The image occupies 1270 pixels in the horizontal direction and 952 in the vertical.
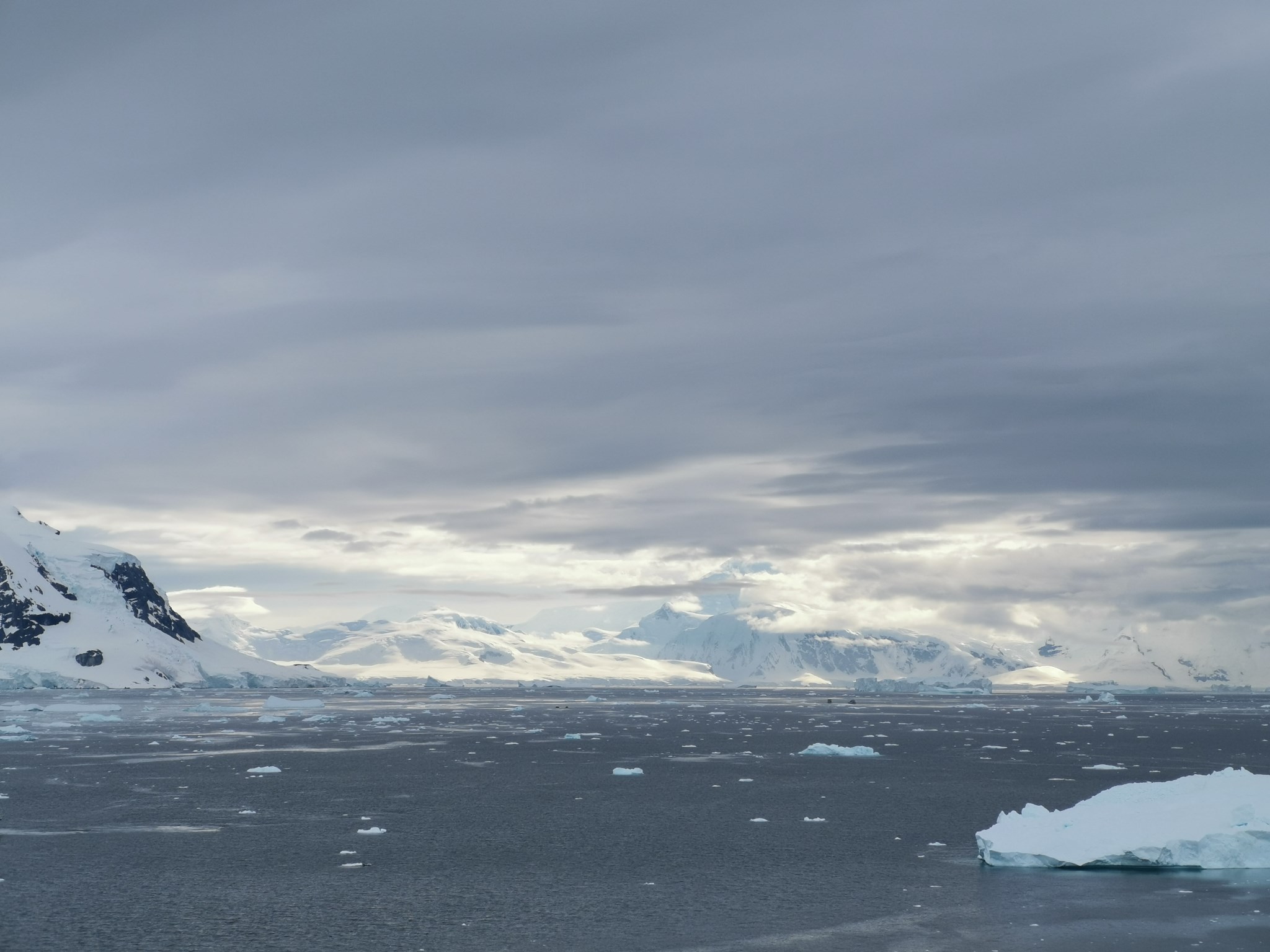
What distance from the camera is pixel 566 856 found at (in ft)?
115

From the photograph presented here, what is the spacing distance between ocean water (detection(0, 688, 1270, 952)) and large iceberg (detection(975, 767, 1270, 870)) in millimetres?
577

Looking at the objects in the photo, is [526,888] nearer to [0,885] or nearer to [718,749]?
[0,885]

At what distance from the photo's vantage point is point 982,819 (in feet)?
139

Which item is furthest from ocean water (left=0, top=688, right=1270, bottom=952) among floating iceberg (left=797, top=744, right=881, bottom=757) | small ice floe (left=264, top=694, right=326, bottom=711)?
small ice floe (left=264, top=694, right=326, bottom=711)

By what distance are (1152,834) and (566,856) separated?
16.2m

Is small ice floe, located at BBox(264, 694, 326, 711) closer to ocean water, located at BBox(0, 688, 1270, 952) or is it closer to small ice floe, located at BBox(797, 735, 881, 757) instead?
ocean water, located at BBox(0, 688, 1270, 952)

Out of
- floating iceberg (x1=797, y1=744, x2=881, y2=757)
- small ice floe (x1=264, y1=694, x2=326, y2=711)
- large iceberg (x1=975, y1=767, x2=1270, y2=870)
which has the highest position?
large iceberg (x1=975, y1=767, x2=1270, y2=870)

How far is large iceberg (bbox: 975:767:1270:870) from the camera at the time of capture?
32.0 metres

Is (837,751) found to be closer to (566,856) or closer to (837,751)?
(837,751)

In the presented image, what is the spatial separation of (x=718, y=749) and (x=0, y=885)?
5524cm

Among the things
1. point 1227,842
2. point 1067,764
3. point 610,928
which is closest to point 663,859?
point 610,928

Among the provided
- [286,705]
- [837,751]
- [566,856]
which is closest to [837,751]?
[837,751]

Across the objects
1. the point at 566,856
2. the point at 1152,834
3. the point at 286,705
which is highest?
the point at 1152,834

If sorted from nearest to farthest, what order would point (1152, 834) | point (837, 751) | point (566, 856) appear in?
point (1152, 834) → point (566, 856) → point (837, 751)
